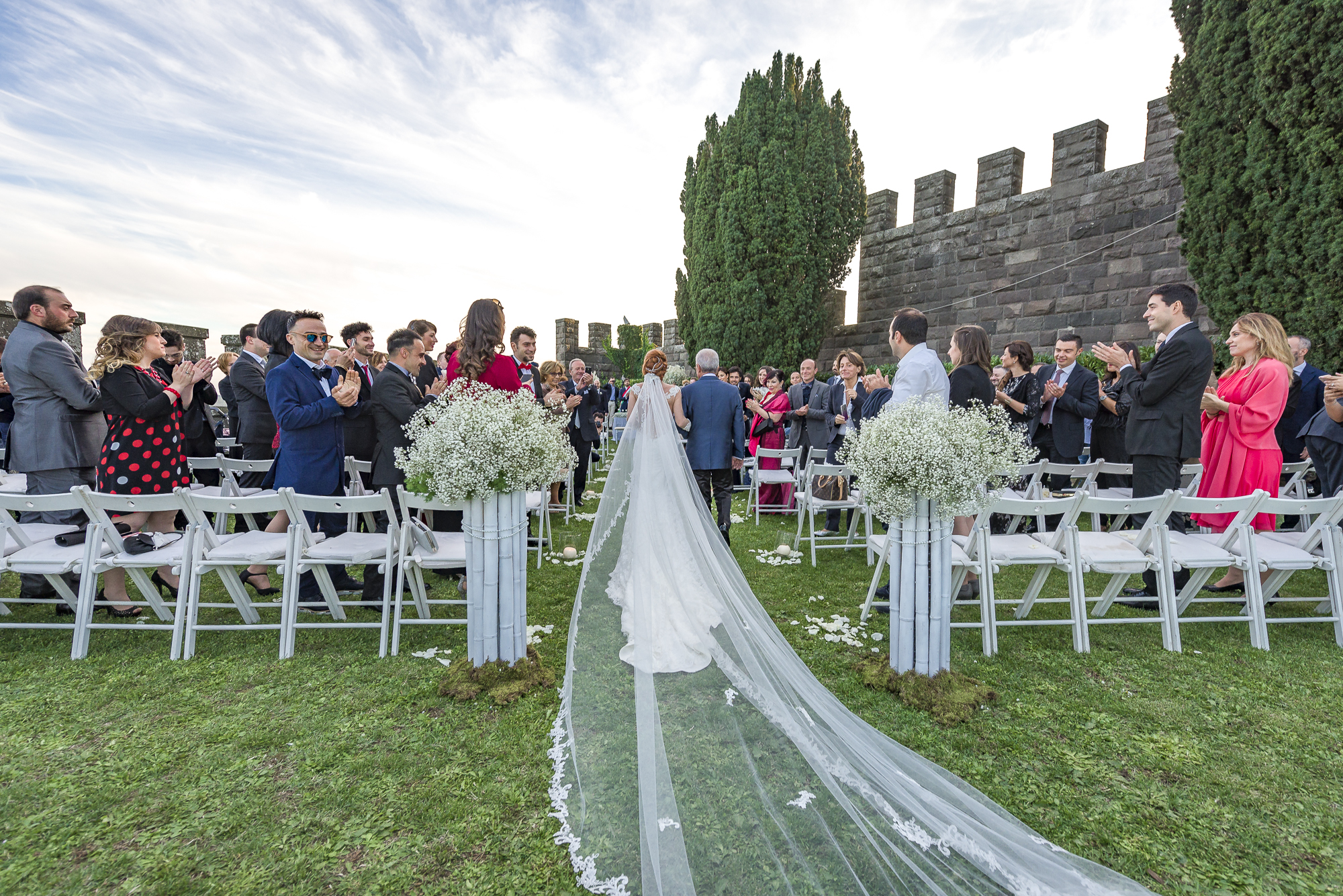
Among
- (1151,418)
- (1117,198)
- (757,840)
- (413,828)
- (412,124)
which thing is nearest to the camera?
(757,840)

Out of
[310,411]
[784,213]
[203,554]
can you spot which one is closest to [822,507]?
[310,411]

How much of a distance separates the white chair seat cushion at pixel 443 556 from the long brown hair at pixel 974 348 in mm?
3771

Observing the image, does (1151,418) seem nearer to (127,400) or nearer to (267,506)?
(267,506)

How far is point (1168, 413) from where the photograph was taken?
14.3 ft

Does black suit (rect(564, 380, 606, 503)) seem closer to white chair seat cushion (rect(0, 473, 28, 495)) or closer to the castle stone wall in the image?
white chair seat cushion (rect(0, 473, 28, 495))

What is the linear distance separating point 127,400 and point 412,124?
3528mm

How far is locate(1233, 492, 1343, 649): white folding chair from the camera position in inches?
145

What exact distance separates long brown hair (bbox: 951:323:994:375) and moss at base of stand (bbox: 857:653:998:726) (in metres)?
2.38

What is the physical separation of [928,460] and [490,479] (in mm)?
2082

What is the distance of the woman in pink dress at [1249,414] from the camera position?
173 inches

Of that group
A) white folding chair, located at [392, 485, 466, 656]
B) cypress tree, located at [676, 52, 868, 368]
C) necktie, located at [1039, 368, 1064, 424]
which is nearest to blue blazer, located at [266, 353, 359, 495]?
white folding chair, located at [392, 485, 466, 656]

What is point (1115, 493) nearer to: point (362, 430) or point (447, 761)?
point (447, 761)

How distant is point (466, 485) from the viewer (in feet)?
9.51

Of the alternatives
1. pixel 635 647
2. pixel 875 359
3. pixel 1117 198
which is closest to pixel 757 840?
pixel 635 647
